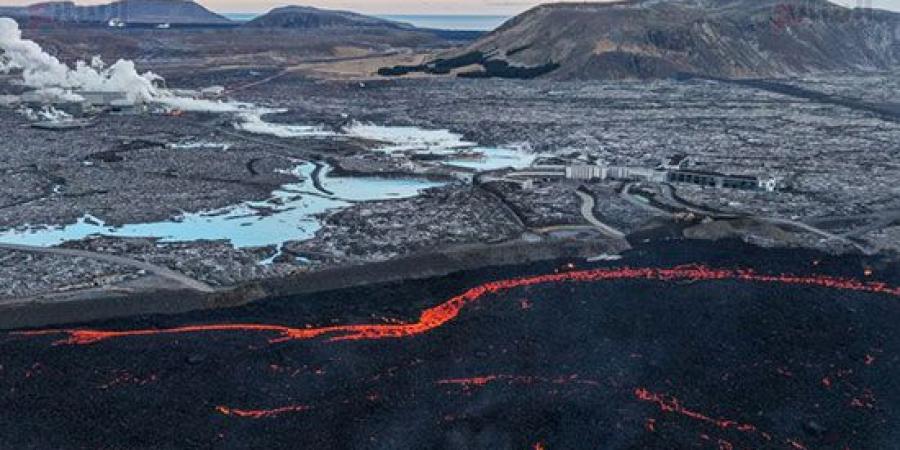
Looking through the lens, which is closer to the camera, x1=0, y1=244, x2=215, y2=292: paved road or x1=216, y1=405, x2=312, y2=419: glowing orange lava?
x1=216, y1=405, x2=312, y2=419: glowing orange lava

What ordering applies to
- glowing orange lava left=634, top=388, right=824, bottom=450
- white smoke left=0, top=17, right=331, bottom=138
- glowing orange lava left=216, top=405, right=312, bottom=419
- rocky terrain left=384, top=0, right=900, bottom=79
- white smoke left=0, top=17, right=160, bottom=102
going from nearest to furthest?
1. glowing orange lava left=634, top=388, right=824, bottom=450
2. glowing orange lava left=216, top=405, right=312, bottom=419
3. white smoke left=0, top=17, right=331, bottom=138
4. white smoke left=0, top=17, right=160, bottom=102
5. rocky terrain left=384, top=0, right=900, bottom=79

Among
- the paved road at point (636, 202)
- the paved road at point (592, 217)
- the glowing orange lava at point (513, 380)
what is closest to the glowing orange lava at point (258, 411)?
the glowing orange lava at point (513, 380)

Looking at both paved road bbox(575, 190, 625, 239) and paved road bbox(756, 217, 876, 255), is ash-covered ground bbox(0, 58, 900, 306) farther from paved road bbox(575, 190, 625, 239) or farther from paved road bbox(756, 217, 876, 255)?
paved road bbox(575, 190, 625, 239)

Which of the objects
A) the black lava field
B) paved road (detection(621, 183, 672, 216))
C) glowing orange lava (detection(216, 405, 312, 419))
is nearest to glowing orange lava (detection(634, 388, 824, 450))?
the black lava field

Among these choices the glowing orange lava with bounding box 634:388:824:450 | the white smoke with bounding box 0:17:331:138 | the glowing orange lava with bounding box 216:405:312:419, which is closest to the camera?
the glowing orange lava with bounding box 634:388:824:450

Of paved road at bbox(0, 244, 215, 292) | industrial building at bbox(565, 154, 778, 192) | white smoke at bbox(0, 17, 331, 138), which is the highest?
white smoke at bbox(0, 17, 331, 138)

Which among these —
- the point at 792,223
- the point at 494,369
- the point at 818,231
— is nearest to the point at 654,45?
the point at 792,223

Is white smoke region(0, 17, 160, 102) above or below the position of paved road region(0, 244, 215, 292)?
above
